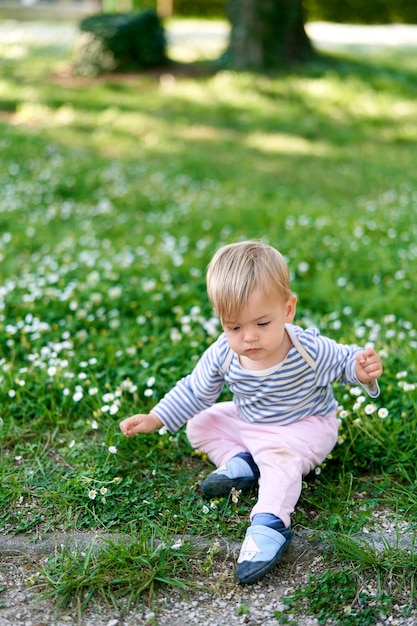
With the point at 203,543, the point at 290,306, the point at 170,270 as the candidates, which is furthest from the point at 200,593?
the point at 170,270

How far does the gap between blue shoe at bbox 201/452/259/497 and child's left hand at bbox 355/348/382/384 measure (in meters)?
0.61

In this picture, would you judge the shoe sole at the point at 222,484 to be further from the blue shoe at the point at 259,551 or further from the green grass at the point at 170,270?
the blue shoe at the point at 259,551

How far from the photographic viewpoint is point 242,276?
112 inches

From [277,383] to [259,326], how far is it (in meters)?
0.31

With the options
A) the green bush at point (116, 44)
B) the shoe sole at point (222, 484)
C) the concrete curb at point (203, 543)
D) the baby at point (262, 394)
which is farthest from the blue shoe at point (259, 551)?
the green bush at point (116, 44)

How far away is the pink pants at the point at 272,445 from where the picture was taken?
9.48 ft

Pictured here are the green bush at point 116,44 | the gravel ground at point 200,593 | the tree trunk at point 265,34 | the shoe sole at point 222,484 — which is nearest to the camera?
the gravel ground at point 200,593

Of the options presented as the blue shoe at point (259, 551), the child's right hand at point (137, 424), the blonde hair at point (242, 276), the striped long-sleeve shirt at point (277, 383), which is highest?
the blonde hair at point (242, 276)

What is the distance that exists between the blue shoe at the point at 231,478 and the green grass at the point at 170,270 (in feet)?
0.23

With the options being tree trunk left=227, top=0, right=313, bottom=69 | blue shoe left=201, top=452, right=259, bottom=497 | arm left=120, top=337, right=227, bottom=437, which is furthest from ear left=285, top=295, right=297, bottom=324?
tree trunk left=227, top=0, right=313, bottom=69

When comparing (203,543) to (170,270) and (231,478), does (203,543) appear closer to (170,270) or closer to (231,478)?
(231,478)

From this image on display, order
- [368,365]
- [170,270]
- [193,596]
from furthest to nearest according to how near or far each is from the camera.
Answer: [170,270] → [368,365] → [193,596]

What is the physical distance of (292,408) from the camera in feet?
10.3

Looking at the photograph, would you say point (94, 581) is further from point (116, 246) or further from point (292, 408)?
point (116, 246)
